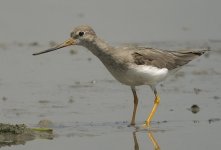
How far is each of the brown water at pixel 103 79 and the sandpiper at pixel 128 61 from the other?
646 mm

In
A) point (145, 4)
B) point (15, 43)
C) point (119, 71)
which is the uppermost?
point (145, 4)

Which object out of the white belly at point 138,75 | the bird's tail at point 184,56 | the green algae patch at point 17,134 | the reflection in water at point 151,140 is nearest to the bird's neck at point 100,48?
the white belly at point 138,75

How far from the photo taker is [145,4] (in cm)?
2134

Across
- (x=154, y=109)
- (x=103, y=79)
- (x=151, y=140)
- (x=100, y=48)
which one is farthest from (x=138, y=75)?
(x=103, y=79)

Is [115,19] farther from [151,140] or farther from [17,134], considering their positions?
[17,134]

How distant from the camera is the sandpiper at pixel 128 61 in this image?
12906mm

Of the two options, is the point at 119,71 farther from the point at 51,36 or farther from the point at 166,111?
the point at 51,36

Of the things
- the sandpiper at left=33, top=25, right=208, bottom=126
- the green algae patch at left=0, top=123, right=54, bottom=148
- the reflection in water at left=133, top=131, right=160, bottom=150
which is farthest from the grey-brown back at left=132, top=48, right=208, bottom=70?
the green algae patch at left=0, top=123, right=54, bottom=148

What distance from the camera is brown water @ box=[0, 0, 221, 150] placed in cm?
1198

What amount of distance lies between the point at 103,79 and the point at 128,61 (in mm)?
2799

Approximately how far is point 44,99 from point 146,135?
271 cm

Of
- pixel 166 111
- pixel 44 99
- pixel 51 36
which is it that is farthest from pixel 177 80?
pixel 51 36

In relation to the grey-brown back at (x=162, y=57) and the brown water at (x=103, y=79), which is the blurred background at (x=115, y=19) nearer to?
the brown water at (x=103, y=79)

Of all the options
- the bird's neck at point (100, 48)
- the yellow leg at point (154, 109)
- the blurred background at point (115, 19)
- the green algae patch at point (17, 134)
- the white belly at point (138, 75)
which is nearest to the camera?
the green algae patch at point (17, 134)
